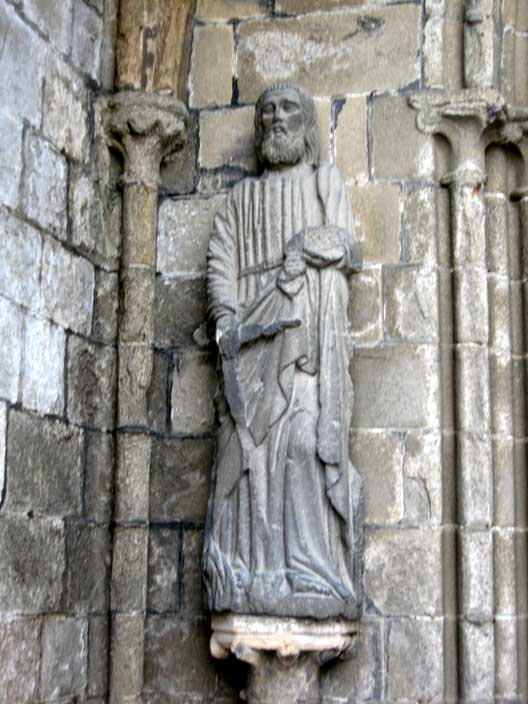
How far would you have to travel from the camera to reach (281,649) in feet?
14.8

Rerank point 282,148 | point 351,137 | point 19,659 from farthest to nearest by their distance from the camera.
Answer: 1. point 351,137
2. point 282,148
3. point 19,659

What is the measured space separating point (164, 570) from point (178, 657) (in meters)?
0.34

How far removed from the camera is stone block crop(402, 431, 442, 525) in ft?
15.9

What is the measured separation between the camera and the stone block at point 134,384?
16.7 feet

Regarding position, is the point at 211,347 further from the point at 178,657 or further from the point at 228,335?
the point at 178,657

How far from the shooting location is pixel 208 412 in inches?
201

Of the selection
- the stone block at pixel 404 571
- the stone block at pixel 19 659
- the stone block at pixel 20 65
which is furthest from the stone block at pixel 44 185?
the stone block at pixel 404 571

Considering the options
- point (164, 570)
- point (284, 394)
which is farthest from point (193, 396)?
point (164, 570)

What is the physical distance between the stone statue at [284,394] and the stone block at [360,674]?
0.23 meters

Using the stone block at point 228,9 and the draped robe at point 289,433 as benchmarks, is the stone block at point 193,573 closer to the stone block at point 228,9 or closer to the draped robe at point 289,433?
the draped robe at point 289,433

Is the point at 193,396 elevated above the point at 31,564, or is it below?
above

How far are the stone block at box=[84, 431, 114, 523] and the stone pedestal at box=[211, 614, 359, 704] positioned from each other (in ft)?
2.15

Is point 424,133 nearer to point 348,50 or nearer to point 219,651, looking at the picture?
point 348,50

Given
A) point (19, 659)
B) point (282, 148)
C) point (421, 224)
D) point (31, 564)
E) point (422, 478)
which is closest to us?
point (19, 659)
